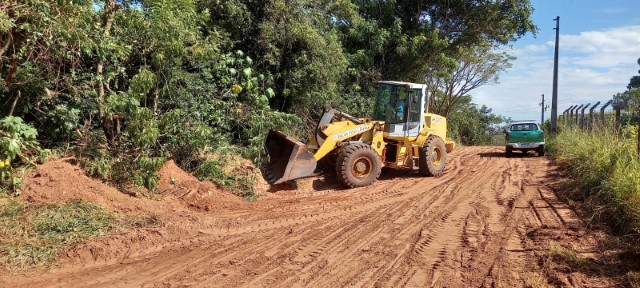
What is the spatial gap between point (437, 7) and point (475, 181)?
1205cm

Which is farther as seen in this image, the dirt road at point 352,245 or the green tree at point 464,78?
the green tree at point 464,78

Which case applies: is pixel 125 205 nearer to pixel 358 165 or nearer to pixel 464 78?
pixel 358 165

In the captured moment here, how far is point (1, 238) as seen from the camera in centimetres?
514

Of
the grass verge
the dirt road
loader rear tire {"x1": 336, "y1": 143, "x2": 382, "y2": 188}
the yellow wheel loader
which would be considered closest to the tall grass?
the dirt road

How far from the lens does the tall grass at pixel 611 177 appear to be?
19.7 ft

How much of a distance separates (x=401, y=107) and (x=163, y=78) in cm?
567

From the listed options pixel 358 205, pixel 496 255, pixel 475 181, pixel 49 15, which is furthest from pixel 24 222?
pixel 475 181

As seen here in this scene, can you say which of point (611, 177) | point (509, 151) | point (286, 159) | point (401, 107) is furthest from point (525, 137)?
point (286, 159)

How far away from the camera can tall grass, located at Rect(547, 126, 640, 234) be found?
6.00 metres

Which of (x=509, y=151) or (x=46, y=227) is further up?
(x=509, y=151)

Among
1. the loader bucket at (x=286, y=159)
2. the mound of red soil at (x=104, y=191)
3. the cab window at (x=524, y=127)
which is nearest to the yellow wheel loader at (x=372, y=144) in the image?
the loader bucket at (x=286, y=159)

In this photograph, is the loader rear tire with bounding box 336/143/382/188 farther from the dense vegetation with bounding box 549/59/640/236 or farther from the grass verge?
the grass verge

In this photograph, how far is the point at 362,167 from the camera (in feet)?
Answer: 33.7

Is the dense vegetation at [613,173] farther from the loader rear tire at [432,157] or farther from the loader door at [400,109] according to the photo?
the loader door at [400,109]
